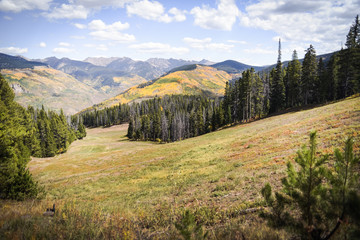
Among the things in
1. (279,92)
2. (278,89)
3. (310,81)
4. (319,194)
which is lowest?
(319,194)

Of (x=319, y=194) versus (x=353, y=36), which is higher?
(x=353, y=36)

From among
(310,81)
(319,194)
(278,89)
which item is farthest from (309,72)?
(319,194)

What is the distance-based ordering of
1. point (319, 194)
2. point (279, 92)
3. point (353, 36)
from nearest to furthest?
1. point (319, 194)
2. point (353, 36)
3. point (279, 92)

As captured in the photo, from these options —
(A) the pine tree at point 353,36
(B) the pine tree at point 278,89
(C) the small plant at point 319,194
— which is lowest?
(C) the small plant at point 319,194

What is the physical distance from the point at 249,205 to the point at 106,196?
15.3 m

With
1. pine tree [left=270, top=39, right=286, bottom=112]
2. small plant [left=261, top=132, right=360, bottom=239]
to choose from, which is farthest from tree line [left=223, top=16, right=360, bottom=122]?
small plant [left=261, top=132, right=360, bottom=239]

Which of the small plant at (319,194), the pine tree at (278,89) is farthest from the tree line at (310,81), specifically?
the small plant at (319,194)

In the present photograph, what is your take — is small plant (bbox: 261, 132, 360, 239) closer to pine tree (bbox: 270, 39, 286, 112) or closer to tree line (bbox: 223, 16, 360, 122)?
tree line (bbox: 223, 16, 360, 122)

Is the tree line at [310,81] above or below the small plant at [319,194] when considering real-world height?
above

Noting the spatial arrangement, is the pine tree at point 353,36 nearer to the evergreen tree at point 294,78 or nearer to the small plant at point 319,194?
the evergreen tree at point 294,78

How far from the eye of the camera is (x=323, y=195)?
11.0ft

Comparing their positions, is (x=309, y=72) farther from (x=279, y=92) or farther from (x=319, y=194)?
(x=319, y=194)

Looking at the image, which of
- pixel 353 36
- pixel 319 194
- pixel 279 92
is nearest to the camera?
pixel 319 194

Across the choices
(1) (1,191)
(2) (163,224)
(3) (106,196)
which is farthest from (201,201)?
(1) (1,191)
